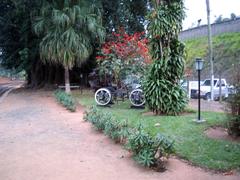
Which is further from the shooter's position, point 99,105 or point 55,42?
point 55,42

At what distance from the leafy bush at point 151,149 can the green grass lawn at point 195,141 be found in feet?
1.74

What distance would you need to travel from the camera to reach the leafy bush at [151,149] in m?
6.25

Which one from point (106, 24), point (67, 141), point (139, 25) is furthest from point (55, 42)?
point (67, 141)

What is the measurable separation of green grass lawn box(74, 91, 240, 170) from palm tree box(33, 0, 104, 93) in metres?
8.49

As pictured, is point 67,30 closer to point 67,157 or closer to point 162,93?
point 162,93

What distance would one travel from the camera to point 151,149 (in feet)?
21.0

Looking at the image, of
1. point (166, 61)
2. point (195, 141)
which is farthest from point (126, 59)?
point (195, 141)

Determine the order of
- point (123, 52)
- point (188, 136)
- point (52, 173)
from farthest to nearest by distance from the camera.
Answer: point (123, 52) < point (188, 136) < point (52, 173)

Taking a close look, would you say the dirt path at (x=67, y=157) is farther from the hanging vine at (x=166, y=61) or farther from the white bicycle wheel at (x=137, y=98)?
the white bicycle wheel at (x=137, y=98)

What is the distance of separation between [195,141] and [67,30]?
504 inches

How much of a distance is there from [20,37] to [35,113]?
41.8 feet

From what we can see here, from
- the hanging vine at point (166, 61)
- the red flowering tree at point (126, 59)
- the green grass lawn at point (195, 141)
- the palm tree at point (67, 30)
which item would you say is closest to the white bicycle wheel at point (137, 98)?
the green grass lawn at point (195, 141)

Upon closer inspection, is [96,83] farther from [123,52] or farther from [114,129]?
[114,129]

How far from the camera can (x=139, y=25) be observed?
25000 millimetres
